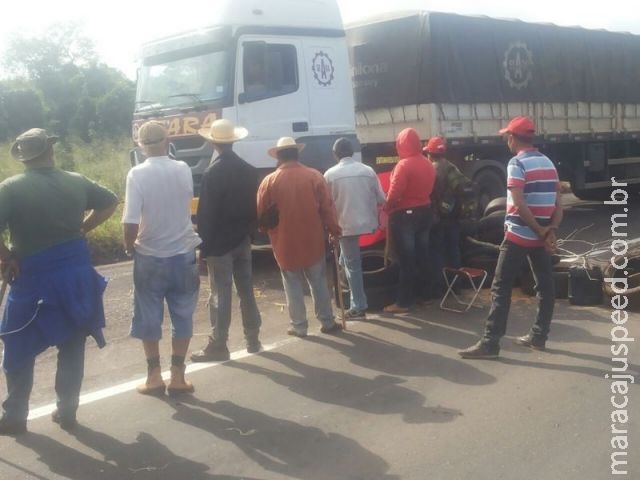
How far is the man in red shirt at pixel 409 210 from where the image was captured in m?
7.59

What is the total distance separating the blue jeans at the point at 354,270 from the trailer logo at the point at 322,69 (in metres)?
3.58

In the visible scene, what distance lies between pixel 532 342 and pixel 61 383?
342cm

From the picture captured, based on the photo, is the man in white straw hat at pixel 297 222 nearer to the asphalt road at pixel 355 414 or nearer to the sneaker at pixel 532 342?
the asphalt road at pixel 355 414

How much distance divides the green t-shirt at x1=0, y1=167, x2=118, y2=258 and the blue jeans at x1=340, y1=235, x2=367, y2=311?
3104 millimetres

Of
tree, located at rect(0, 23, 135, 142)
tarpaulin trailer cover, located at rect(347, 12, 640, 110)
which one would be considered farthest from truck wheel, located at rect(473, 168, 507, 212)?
tree, located at rect(0, 23, 135, 142)

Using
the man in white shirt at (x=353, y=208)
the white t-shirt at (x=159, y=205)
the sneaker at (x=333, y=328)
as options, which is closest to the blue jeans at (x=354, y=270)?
the man in white shirt at (x=353, y=208)

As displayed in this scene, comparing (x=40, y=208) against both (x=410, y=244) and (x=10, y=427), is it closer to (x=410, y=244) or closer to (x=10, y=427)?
(x=10, y=427)

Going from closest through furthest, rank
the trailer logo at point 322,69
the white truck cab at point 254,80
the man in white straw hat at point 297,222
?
the man in white straw hat at point 297,222 < the white truck cab at point 254,80 < the trailer logo at point 322,69

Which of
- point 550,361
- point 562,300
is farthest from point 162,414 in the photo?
point 562,300

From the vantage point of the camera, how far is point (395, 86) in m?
12.1

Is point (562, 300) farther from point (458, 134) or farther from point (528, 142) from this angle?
point (458, 134)

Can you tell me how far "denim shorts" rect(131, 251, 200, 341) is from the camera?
17.6ft

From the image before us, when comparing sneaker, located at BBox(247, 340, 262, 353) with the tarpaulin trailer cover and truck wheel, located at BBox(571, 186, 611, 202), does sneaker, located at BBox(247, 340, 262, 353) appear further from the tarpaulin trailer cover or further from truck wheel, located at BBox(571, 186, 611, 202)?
truck wheel, located at BBox(571, 186, 611, 202)

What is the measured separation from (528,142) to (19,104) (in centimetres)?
3634
